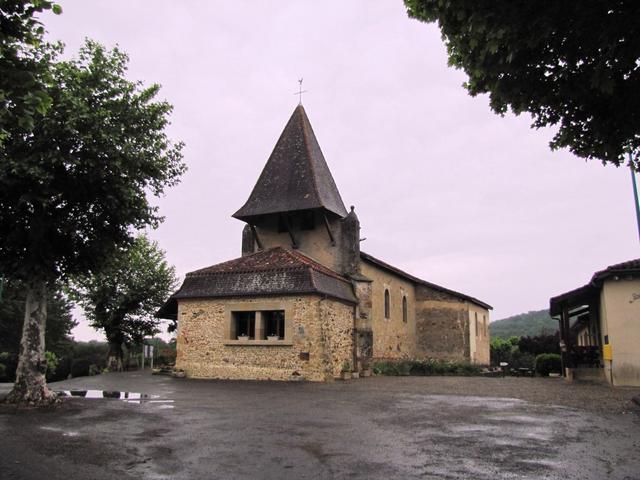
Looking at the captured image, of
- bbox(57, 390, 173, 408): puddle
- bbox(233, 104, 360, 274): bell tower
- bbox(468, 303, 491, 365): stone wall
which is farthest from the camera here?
bbox(468, 303, 491, 365): stone wall

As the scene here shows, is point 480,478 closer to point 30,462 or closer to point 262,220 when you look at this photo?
point 30,462

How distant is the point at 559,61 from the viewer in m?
6.45

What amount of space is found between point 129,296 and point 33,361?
1979cm

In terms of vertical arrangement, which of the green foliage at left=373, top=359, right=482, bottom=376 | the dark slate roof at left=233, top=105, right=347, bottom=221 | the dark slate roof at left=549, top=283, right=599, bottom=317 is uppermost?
the dark slate roof at left=233, top=105, right=347, bottom=221

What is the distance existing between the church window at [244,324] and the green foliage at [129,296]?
12.0 meters

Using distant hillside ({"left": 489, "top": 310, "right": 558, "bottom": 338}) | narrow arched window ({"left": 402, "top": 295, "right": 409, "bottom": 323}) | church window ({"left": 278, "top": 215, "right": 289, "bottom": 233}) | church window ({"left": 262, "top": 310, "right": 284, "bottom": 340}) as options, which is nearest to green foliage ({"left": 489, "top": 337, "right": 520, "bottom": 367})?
narrow arched window ({"left": 402, "top": 295, "right": 409, "bottom": 323})

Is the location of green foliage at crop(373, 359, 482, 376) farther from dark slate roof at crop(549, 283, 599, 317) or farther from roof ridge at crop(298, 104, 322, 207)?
roof ridge at crop(298, 104, 322, 207)

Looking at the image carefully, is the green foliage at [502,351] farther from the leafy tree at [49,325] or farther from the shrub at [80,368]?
the leafy tree at [49,325]

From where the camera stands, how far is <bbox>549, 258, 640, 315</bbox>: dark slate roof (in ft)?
51.5

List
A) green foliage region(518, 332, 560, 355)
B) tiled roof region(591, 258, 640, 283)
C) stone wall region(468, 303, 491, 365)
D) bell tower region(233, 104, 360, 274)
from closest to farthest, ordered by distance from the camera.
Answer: tiled roof region(591, 258, 640, 283), bell tower region(233, 104, 360, 274), stone wall region(468, 303, 491, 365), green foliage region(518, 332, 560, 355)

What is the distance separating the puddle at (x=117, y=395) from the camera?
1222 cm

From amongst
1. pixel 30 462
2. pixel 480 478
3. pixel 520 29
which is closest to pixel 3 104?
pixel 30 462

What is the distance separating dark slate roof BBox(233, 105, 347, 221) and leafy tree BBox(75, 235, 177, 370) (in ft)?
30.1

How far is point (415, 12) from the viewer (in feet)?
22.6
